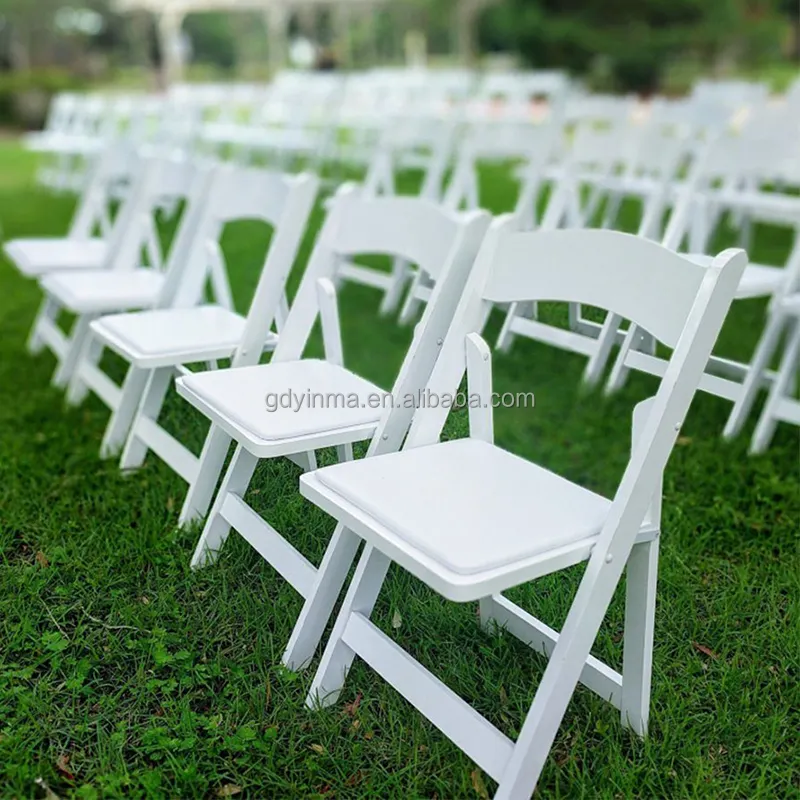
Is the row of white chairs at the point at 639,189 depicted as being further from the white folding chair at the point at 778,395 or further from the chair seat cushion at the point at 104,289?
the chair seat cushion at the point at 104,289

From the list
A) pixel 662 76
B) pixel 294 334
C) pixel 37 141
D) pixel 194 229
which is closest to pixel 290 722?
pixel 294 334

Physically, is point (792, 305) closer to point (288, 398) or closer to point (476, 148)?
point (288, 398)

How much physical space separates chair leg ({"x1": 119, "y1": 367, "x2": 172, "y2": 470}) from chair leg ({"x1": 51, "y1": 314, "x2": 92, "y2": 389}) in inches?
30.7

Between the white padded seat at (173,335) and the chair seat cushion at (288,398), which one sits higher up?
the chair seat cushion at (288,398)

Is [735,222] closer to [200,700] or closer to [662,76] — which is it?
[200,700]

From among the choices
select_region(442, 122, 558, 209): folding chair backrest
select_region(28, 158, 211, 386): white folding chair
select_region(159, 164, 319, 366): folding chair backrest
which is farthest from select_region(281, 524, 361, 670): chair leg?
select_region(442, 122, 558, 209): folding chair backrest

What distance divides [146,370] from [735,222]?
14.4ft

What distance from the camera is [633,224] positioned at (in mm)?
5707

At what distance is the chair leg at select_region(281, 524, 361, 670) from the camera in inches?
79.8

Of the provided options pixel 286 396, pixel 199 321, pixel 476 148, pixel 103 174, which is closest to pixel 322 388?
pixel 286 396

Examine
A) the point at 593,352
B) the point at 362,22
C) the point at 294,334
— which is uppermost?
the point at 362,22

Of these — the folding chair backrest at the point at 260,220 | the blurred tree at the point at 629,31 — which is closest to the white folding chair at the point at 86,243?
the folding chair backrest at the point at 260,220

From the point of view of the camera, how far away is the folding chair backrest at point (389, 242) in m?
2.17

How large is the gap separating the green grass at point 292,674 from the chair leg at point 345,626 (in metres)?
0.06
